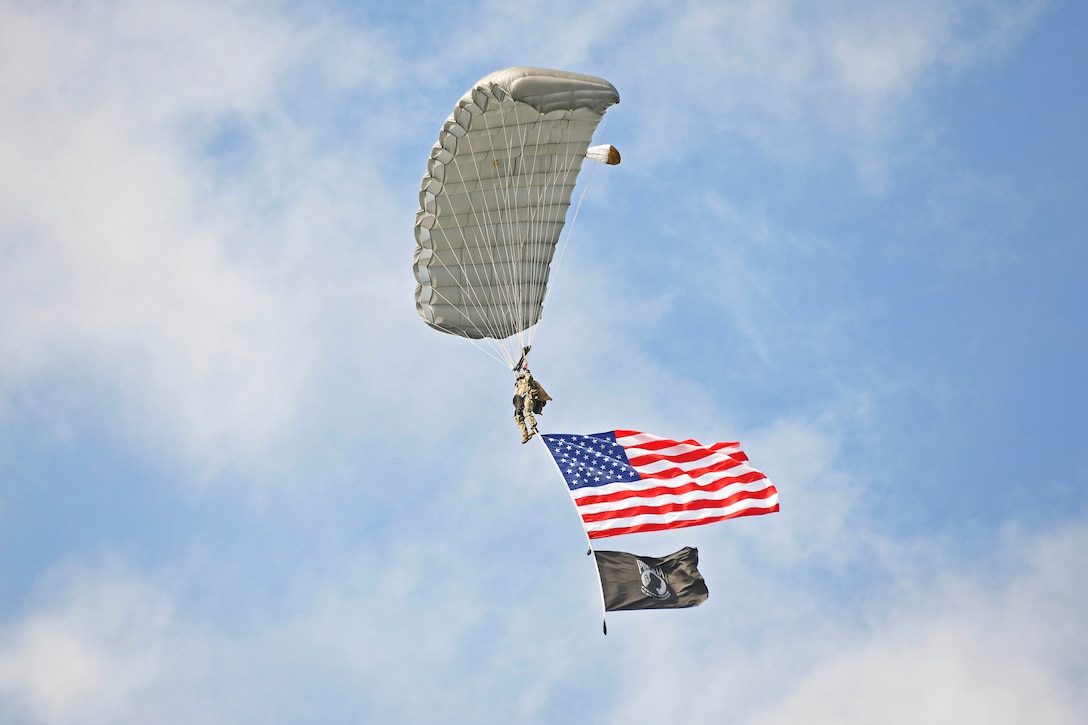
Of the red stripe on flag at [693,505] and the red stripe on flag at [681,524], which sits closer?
the red stripe on flag at [681,524]

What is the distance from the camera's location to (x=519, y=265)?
26.3m

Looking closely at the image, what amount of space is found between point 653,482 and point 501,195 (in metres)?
5.99

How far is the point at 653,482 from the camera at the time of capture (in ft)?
77.9

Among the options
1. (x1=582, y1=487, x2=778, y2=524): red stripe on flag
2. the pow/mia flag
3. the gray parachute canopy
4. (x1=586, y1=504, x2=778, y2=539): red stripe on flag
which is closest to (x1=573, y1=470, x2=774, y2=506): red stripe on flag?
(x1=582, y1=487, x2=778, y2=524): red stripe on flag

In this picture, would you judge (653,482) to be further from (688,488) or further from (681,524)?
(681,524)

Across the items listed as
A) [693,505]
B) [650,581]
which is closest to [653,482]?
[693,505]

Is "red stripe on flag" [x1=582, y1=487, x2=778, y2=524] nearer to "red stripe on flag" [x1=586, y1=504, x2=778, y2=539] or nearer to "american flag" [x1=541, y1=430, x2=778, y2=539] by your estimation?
"american flag" [x1=541, y1=430, x2=778, y2=539]

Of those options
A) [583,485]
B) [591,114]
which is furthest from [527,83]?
[583,485]

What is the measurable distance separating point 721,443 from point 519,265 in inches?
205

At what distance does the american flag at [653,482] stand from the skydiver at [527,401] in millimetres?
384

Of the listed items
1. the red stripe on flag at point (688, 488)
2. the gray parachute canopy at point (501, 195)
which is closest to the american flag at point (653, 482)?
the red stripe on flag at point (688, 488)

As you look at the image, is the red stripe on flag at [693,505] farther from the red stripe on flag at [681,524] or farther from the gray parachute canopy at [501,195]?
the gray parachute canopy at [501,195]

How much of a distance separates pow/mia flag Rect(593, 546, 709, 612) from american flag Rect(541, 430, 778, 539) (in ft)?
3.07

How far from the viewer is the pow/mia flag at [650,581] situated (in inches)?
843
